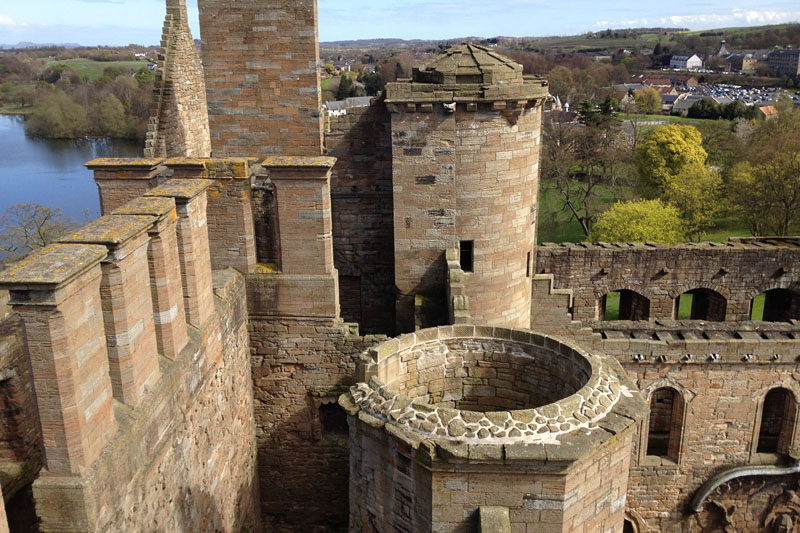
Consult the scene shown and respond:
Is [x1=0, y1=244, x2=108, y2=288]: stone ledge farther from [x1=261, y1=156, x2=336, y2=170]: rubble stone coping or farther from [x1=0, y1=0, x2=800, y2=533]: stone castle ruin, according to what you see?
[x1=261, y1=156, x2=336, y2=170]: rubble stone coping

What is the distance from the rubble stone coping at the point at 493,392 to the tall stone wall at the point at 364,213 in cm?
560

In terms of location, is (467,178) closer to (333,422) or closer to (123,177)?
(333,422)

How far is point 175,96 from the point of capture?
14297 millimetres

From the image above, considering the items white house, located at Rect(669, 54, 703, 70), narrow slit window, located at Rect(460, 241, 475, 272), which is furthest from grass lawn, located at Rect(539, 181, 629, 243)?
white house, located at Rect(669, 54, 703, 70)

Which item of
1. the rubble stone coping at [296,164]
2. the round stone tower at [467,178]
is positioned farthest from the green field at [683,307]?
the rubble stone coping at [296,164]

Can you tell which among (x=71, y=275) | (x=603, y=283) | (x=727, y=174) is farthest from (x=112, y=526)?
(x=727, y=174)

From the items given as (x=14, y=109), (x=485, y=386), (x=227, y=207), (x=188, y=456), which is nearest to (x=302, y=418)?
(x=188, y=456)

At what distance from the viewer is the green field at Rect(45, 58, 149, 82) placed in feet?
241

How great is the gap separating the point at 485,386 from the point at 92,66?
8897 centimetres

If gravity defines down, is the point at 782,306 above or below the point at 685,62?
below

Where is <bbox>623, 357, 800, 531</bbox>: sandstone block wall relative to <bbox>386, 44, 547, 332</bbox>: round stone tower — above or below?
below

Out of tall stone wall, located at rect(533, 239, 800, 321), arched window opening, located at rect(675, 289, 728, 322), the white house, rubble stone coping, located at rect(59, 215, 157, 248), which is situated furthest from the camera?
the white house

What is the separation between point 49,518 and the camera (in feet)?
19.5

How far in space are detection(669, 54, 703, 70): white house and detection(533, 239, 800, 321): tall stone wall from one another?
154 m
